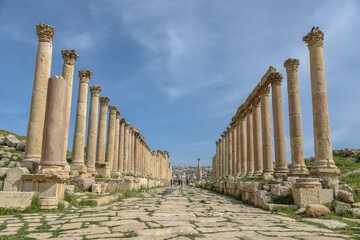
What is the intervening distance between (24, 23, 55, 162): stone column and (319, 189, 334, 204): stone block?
9632 mm

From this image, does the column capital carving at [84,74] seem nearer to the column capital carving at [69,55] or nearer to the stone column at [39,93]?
the column capital carving at [69,55]

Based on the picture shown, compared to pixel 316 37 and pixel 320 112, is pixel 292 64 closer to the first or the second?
pixel 316 37

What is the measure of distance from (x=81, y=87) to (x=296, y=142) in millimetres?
11734

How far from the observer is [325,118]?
1152cm

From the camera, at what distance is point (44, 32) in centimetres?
1213

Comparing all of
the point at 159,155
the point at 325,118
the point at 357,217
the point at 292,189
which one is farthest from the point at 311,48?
the point at 159,155

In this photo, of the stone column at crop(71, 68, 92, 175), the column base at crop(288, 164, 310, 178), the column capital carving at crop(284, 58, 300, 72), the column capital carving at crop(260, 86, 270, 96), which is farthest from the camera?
the column capital carving at crop(260, 86, 270, 96)

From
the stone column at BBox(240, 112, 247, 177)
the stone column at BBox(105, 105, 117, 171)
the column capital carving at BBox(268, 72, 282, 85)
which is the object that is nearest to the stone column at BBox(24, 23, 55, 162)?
the column capital carving at BBox(268, 72, 282, 85)

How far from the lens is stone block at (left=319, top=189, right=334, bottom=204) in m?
9.18

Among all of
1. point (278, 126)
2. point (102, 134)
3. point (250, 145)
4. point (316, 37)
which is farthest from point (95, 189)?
point (250, 145)

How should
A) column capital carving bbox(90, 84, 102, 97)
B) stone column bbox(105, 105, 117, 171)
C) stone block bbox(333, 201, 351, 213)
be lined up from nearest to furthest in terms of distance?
stone block bbox(333, 201, 351, 213) < column capital carving bbox(90, 84, 102, 97) < stone column bbox(105, 105, 117, 171)

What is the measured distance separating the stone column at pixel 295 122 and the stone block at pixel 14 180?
10.8 meters

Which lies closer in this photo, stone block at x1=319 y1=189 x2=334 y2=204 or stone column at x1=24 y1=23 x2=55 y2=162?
stone block at x1=319 y1=189 x2=334 y2=204

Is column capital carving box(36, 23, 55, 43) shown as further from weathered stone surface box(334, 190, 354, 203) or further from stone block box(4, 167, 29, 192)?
weathered stone surface box(334, 190, 354, 203)
